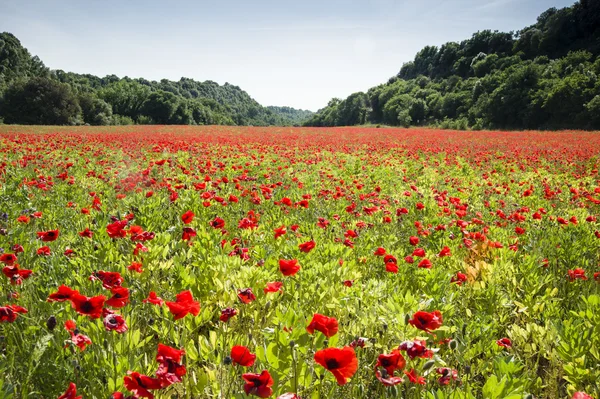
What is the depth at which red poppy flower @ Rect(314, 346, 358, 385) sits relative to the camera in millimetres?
1279

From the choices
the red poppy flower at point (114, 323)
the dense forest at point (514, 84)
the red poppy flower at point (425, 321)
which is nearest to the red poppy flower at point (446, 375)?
the red poppy flower at point (425, 321)

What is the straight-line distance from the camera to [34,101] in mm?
47625

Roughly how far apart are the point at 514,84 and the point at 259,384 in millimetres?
50757

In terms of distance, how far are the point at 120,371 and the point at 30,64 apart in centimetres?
9509

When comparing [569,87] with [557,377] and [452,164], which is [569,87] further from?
[557,377]

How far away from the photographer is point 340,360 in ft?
4.25

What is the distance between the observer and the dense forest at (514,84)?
1425 inches

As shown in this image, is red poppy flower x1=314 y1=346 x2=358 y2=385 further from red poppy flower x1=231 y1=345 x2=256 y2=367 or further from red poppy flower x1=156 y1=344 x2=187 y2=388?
red poppy flower x1=156 y1=344 x2=187 y2=388

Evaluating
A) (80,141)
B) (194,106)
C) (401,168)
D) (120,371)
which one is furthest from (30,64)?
(120,371)

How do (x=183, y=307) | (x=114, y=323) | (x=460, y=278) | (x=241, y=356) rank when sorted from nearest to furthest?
1. (x=241, y=356)
2. (x=183, y=307)
3. (x=114, y=323)
4. (x=460, y=278)

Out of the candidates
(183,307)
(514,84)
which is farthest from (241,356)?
(514,84)

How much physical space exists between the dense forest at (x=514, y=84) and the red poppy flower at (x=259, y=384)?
42.6 meters

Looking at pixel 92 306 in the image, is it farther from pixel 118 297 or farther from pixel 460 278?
pixel 460 278

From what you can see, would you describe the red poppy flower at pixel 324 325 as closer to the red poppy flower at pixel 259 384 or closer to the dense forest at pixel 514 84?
A: the red poppy flower at pixel 259 384
